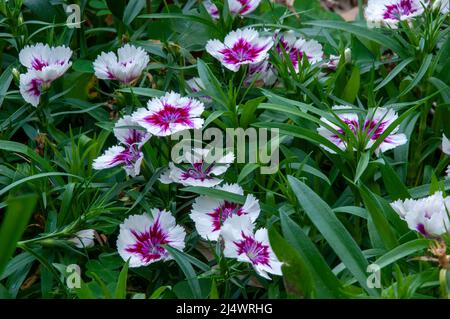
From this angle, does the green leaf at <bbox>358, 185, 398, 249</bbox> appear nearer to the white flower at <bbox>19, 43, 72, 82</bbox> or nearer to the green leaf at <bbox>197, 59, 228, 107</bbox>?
the green leaf at <bbox>197, 59, 228, 107</bbox>

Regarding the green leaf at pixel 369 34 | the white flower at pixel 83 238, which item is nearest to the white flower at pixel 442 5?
the green leaf at pixel 369 34

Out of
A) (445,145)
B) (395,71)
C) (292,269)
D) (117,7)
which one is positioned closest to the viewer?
(292,269)

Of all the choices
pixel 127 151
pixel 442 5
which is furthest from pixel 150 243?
pixel 442 5

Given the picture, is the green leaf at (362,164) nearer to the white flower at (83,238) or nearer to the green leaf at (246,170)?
the green leaf at (246,170)

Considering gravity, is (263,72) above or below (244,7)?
below

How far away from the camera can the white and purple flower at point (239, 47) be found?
2113mm

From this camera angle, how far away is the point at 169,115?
1.90 meters

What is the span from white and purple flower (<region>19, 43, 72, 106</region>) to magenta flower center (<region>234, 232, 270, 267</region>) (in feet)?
2.32

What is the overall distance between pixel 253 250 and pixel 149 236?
25 centimetres

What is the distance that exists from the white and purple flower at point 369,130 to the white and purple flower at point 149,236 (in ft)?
1.28

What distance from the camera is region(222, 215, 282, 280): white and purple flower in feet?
5.41

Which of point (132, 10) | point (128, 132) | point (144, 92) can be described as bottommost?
point (128, 132)

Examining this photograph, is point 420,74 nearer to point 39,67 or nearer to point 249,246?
point 249,246
